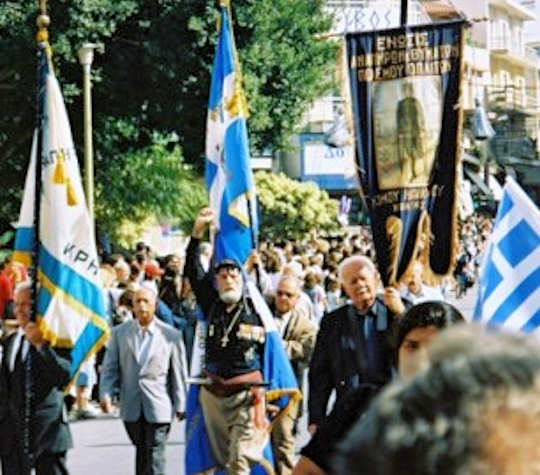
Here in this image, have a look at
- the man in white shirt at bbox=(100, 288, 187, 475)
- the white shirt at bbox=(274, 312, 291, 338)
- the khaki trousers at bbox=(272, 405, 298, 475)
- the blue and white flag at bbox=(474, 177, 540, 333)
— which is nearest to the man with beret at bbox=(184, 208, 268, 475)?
the man in white shirt at bbox=(100, 288, 187, 475)

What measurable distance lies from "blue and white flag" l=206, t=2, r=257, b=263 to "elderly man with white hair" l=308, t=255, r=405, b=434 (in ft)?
13.5

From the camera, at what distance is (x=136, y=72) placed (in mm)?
34000

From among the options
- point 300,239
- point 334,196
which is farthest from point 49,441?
point 334,196

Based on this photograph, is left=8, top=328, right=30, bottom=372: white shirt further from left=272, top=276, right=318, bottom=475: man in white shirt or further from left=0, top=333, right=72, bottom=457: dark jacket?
left=272, top=276, right=318, bottom=475: man in white shirt

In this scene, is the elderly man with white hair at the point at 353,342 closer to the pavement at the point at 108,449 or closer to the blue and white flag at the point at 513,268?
the blue and white flag at the point at 513,268

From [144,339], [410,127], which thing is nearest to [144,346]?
[144,339]

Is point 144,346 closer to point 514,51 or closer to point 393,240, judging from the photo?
point 393,240

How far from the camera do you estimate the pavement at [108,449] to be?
14.1 m

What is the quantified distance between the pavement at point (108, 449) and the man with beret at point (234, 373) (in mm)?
2288

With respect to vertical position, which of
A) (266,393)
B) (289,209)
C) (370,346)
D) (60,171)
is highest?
(60,171)

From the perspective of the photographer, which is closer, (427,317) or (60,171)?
(427,317)

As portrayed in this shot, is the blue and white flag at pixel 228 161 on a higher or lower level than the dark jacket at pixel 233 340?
higher

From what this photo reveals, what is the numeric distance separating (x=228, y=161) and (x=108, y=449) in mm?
2996

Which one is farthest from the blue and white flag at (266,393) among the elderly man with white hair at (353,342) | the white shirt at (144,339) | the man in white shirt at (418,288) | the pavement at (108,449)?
the elderly man with white hair at (353,342)
